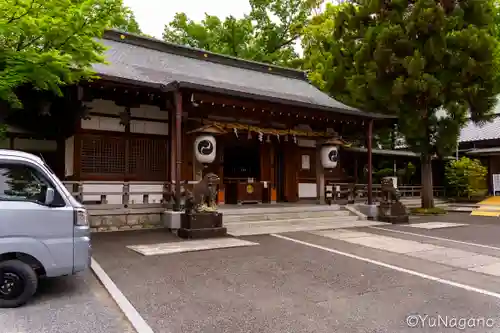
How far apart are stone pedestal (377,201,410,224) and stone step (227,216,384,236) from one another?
0.40m

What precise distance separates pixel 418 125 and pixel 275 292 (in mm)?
12541

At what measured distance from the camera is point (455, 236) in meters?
9.77

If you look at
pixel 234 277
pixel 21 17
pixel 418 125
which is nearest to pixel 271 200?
pixel 418 125

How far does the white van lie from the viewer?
4.24 meters

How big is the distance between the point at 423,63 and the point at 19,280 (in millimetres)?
13714

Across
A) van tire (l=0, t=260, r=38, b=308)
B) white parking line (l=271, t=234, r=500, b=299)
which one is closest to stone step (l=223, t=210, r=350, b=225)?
white parking line (l=271, t=234, r=500, b=299)

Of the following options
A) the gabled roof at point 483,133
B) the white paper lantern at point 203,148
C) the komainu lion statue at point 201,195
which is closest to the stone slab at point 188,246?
the komainu lion statue at point 201,195

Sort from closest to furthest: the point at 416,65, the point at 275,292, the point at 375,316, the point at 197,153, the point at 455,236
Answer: the point at 375,316
the point at 275,292
the point at 455,236
the point at 197,153
the point at 416,65

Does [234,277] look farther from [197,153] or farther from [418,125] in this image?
[418,125]

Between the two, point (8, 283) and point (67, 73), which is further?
point (67, 73)

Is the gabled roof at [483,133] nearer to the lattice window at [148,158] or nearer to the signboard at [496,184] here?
the signboard at [496,184]

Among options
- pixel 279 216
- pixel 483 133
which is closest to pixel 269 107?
pixel 279 216

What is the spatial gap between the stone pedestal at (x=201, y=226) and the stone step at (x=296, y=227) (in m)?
0.50

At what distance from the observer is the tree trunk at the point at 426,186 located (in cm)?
1628
